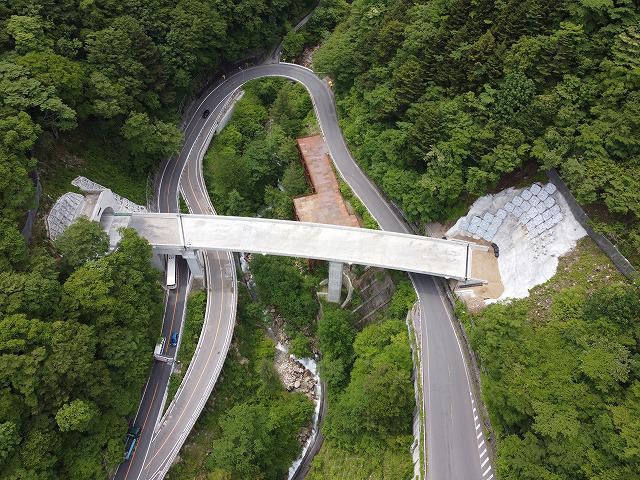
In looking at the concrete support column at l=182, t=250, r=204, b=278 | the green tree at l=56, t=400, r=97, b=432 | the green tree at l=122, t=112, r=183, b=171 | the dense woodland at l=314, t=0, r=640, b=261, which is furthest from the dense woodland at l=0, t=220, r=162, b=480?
the dense woodland at l=314, t=0, r=640, b=261

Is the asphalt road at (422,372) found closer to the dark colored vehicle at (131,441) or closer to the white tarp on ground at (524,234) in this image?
the dark colored vehicle at (131,441)

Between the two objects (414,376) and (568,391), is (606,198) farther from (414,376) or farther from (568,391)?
(414,376)

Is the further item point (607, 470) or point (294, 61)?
point (294, 61)

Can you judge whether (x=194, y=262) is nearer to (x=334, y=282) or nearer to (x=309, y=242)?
(x=309, y=242)

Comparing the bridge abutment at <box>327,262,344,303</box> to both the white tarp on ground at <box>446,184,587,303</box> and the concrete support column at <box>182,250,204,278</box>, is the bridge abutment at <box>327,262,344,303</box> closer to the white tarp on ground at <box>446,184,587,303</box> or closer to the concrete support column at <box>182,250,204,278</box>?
the white tarp on ground at <box>446,184,587,303</box>

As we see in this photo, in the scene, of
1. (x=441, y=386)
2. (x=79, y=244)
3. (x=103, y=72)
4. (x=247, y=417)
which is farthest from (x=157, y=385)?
(x=103, y=72)

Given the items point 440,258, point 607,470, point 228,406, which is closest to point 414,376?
point 440,258
